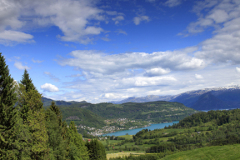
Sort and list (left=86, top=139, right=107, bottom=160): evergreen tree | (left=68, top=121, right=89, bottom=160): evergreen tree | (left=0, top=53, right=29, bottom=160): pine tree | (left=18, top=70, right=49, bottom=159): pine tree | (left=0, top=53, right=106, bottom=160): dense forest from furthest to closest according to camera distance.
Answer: (left=86, top=139, right=107, bottom=160): evergreen tree → (left=68, top=121, right=89, bottom=160): evergreen tree → (left=18, top=70, right=49, bottom=159): pine tree → (left=0, top=53, right=106, bottom=160): dense forest → (left=0, top=53, right=29, bottom=160): pine tree

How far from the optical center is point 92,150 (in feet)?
167

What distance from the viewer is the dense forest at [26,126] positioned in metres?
15.9

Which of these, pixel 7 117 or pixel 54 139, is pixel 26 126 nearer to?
pixel 7 117

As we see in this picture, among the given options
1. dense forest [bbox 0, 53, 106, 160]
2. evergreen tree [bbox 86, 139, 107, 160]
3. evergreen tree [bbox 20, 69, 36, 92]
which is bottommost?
evergreen tree [bbox 86, 139, 107, 160]

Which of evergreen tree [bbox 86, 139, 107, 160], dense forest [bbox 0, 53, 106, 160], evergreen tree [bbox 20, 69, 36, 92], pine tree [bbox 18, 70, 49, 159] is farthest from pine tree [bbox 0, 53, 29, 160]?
evergreen tree [bbox 86, 139, 107, 160]

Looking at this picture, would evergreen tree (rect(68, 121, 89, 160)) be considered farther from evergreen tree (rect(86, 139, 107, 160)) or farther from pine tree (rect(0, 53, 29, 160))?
pine tree (rect(0, 53, 29, 160))

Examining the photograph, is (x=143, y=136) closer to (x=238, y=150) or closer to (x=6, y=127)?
(x=238, y=150)

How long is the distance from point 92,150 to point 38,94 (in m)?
35.0

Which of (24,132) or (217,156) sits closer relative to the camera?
(24,132)

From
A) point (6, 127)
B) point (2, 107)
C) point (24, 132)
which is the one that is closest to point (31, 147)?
point (24, 132)

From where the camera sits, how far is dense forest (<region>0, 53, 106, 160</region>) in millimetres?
15875

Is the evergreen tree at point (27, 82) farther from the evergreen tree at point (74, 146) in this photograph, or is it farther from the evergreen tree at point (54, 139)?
the evergreen tree at point (74, 146)

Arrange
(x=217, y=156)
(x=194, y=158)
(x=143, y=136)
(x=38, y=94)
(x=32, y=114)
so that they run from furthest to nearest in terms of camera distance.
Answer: (x=143, y=136) < (x=194, y=158) < (x=217, y=156) < (x=38, y=94) < (x=32, y=114)

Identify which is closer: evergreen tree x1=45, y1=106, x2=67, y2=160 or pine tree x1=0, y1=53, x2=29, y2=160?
pine tree x1=0, y1=53, x2=29, y2=160
